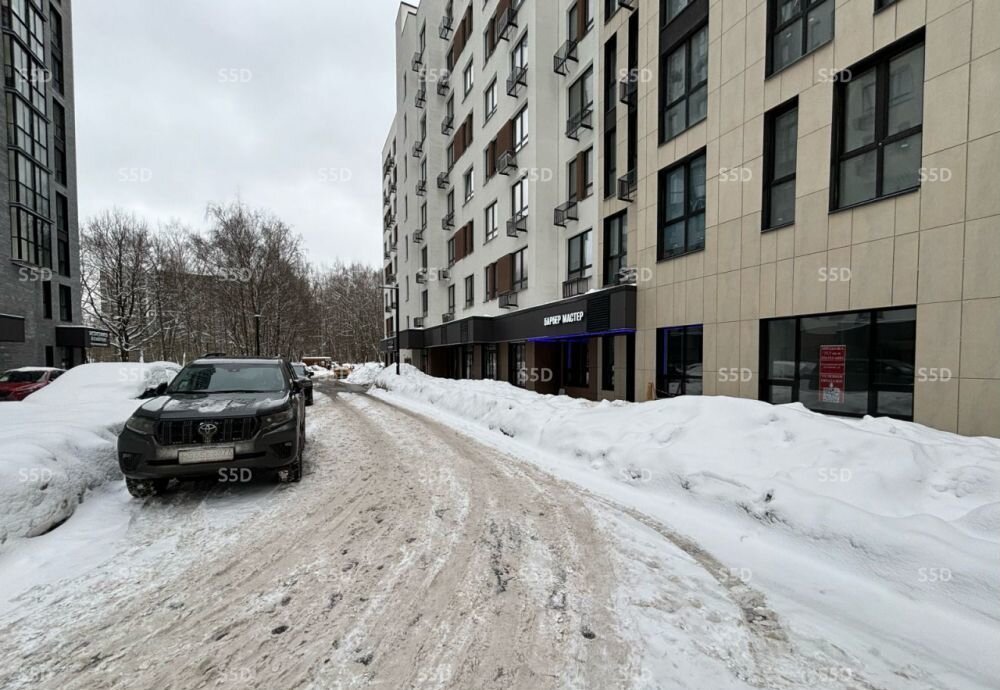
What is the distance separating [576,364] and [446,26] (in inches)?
911

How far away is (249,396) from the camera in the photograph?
5.93 metres

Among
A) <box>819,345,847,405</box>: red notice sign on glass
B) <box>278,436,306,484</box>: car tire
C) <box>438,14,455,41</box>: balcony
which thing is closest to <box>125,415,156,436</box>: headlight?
<box>278,436,306,484</box>: car tire

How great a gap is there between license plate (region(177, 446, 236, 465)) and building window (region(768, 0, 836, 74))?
12070mm

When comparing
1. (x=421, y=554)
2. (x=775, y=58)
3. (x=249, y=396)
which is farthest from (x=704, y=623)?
(x=775, y=58)

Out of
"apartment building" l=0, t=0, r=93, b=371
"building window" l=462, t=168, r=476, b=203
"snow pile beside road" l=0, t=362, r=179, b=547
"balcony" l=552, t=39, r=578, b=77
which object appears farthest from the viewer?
"building window" l=462, t=168, r=476, b=203

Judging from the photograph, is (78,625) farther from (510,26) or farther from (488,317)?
(510,26)

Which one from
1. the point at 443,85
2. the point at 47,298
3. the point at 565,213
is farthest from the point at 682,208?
the point at 47,298

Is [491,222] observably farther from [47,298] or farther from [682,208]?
[47,298]

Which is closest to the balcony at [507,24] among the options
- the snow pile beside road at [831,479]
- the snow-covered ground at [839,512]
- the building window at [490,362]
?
the building window at [490,362]

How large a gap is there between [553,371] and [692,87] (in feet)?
36.6

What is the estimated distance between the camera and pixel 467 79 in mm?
24734

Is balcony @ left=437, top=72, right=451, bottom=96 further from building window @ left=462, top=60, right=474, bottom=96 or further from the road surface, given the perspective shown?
the road surface

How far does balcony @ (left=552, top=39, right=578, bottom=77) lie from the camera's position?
16.1 m

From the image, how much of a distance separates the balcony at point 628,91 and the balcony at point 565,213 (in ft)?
12.6
